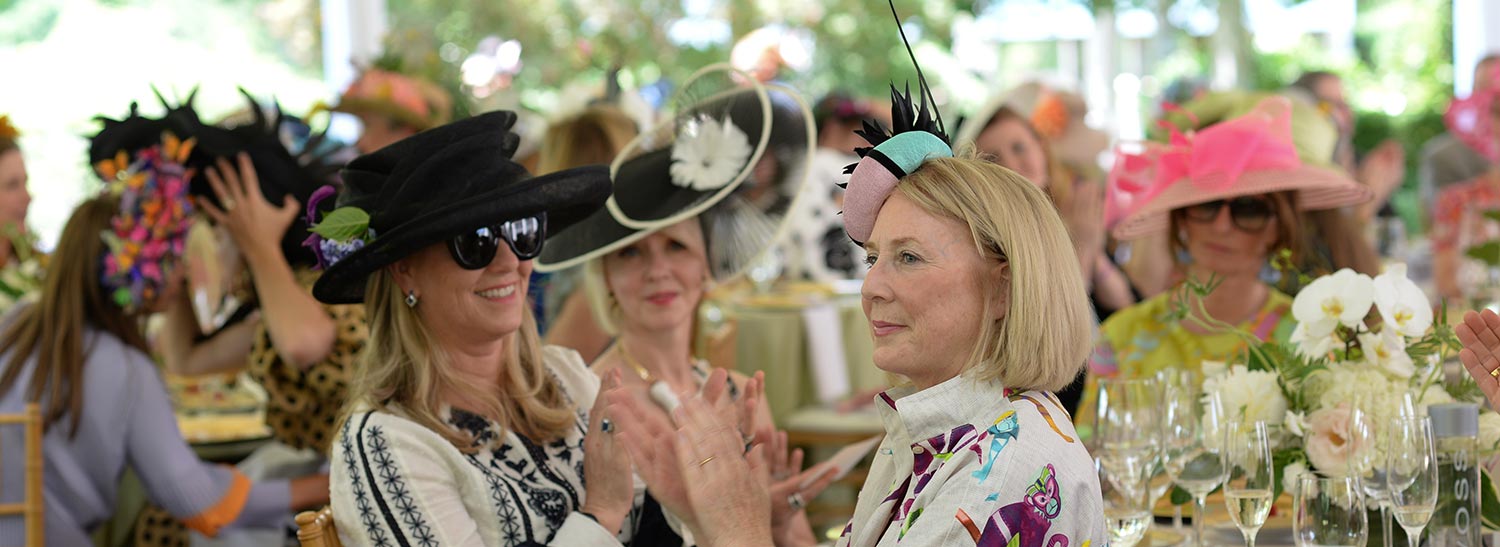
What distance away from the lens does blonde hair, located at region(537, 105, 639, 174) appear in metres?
3.99

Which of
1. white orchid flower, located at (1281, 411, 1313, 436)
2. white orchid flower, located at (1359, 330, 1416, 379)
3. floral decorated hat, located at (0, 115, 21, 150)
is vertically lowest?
white orchid flower, located at (1281, 411, 1313, 436)

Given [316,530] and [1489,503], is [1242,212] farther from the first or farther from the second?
[316,530]

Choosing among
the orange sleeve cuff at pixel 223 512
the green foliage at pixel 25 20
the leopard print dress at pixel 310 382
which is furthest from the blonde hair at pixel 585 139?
the green foliage at pixel 25 20

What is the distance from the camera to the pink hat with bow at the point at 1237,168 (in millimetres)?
2938

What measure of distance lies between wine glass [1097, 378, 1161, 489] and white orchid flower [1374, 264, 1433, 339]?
1.17 feet

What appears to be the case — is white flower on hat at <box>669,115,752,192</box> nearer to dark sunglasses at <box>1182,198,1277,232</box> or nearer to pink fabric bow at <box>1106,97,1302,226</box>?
pink fabric bow at <box>1106,97,1302,226</box>

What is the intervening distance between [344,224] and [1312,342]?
4.94ft

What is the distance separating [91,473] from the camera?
3236 millimetres

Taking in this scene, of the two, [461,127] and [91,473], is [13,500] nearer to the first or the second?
[91,473]

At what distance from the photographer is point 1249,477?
6.53 feet

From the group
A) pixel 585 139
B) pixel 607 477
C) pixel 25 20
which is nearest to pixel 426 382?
pixel 607 477

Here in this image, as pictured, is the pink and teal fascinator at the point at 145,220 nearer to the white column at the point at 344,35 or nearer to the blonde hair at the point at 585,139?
the blonde hair at the point at 585,139

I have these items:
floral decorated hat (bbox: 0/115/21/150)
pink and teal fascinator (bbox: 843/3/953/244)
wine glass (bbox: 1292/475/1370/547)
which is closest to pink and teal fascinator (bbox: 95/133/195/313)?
floral decorated hat (bbox: 0/115/21/150)

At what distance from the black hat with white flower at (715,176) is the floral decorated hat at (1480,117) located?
4229 millimetres
